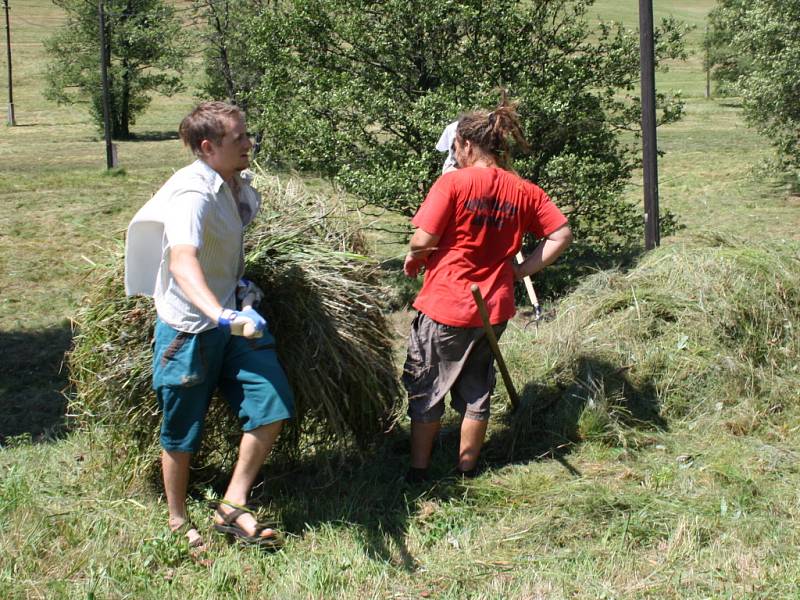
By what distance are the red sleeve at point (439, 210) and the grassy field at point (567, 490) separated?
45.4 inches

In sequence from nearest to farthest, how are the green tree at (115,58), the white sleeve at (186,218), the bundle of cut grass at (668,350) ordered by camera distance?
the white sleeve at (186,218), the bundle of cut grass at (668,350), the green tree at (115,58)

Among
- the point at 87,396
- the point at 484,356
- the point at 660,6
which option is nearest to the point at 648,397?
the point at 484,356

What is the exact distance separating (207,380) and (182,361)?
15 cm

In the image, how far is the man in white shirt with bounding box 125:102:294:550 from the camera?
11.4 ft

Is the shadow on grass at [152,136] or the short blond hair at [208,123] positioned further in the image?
the shadow on grass at [152,136]

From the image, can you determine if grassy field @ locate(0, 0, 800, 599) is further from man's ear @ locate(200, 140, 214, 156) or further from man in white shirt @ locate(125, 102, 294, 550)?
man's ear @ locate(200, 140, 214, 156)

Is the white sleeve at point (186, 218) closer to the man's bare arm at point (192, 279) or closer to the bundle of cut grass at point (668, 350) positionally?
the man's bare arm at point (192, 279)

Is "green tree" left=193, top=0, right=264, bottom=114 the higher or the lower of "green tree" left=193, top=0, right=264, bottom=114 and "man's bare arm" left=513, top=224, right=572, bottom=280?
the higher

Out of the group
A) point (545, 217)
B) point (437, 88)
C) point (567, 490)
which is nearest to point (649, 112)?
point (437, 88)

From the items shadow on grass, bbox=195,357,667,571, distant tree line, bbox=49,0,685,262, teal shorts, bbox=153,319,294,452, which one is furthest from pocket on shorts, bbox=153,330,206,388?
distant tree line, bbox=49,0,685,262

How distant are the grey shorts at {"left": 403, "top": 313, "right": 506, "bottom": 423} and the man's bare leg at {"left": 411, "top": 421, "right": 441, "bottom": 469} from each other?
0.10ft

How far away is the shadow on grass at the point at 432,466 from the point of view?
3.88 m

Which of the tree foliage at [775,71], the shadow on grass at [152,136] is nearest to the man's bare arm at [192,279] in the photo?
the tree foliage at [775,71]

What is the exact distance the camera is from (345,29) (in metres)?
10.1
